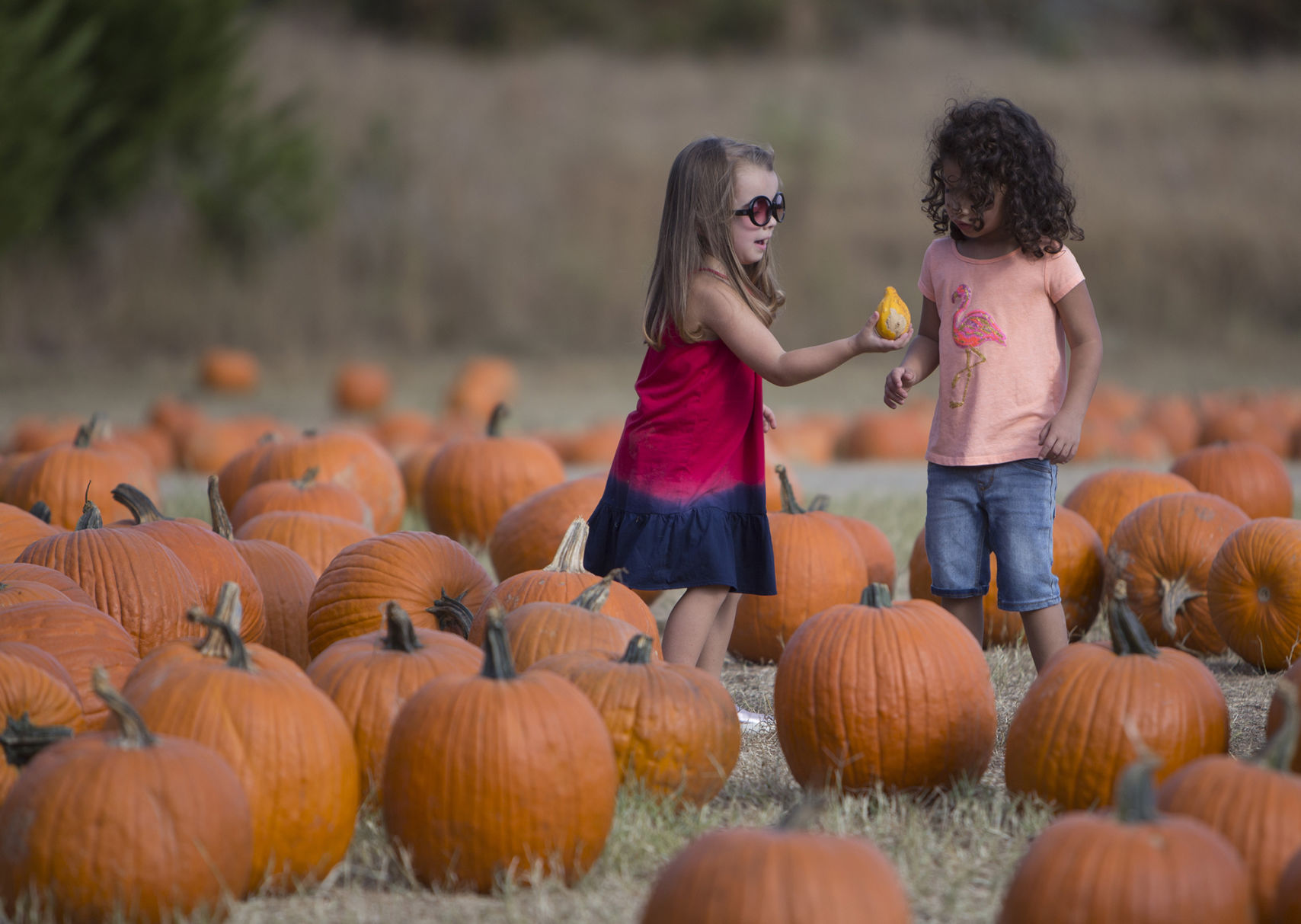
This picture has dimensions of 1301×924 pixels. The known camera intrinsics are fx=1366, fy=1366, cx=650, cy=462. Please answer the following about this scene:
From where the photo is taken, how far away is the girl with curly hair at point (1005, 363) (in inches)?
143

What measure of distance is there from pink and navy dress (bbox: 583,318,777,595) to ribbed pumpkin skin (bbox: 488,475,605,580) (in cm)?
102

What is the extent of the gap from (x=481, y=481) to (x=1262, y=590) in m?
3.28

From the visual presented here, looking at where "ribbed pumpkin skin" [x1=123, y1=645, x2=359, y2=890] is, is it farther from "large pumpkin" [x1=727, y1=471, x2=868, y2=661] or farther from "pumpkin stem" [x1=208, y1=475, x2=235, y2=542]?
"large pumpkin" [x1=727, y1=471, x2=868, y2=661]

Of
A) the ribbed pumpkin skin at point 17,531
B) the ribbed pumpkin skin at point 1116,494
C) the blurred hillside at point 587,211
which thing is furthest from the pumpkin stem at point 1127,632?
the blurred hillside at point 587,211

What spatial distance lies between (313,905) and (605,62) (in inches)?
904

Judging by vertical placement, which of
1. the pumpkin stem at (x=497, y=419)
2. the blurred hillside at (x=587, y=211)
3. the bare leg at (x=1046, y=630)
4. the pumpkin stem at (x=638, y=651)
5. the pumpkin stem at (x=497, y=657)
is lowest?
the bare leg at (x=1046, y=630)

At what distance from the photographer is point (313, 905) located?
2.35 m

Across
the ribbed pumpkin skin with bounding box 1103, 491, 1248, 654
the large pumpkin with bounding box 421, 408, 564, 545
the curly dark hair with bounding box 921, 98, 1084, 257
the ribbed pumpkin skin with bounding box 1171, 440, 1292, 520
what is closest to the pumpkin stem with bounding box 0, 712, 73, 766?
the curly dark hair with bounding box 921, 98, 1084, 257

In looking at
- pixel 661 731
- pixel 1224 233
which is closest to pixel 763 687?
pixel 661 731

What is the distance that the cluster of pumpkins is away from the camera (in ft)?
7.07

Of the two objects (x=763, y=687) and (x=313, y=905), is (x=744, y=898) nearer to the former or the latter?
(x=313, y=905)

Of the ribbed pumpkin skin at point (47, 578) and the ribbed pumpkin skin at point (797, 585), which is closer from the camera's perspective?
the ribbed pumpkin skin at point (47, 578)

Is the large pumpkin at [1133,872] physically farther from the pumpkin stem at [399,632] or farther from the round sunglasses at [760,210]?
the round sunglasses at [760,210]

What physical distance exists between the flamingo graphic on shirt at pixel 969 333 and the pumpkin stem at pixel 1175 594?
1.04 metres
